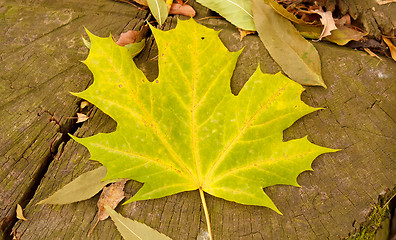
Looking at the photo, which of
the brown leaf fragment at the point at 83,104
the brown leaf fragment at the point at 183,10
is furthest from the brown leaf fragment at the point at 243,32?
the brown leaf fragment at the point at 83,104

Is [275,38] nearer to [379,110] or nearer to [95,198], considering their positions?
[379,110]

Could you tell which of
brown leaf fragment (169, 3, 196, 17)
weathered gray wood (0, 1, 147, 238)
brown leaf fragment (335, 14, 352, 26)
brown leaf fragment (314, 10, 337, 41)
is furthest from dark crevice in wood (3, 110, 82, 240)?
brown leaf fragment (335, 14, 352, 26)

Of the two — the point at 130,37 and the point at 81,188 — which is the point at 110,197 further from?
the point at 130,37

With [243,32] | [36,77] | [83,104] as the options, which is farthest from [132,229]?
[243,32]

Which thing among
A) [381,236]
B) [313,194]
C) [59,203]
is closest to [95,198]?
[59,203]

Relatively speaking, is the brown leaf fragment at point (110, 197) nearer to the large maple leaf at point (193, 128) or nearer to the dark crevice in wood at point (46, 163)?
the large maple leaf at point (193, 128)

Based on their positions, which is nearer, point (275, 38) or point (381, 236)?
point (275, 38)

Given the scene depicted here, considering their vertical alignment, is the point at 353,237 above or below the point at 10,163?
below
